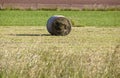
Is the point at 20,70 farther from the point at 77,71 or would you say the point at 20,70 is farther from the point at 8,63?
the point at 77,71

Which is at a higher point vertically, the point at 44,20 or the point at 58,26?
the point at 58,26

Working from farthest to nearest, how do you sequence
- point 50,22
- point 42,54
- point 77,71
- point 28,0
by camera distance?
point 28,0
point 50,22
point 42,54
point 77,71

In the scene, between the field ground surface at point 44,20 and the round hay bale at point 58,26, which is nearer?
the round hay bale at point 58,26

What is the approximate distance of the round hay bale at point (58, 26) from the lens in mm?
19950

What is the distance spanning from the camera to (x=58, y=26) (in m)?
20.2

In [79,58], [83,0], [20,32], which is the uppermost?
[79,58]

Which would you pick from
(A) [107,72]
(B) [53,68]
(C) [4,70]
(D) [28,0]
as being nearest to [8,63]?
(C) [4,70]

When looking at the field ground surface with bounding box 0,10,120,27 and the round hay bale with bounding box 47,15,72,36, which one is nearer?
the round hay bale with bounding box 47,15,72,36

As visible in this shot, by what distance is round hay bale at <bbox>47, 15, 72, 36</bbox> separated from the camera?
1995 cm

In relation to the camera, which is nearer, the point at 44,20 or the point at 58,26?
the point at 58,26

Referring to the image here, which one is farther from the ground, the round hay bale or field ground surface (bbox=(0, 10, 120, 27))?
the round hay bale

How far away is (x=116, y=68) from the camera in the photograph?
768 centimetres

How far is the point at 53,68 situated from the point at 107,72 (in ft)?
2.79

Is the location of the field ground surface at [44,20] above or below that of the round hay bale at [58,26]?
below
